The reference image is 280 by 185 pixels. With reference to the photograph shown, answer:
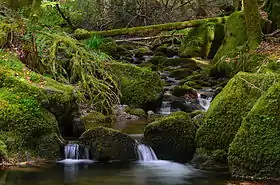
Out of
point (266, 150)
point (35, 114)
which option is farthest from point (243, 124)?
point (35, 114)

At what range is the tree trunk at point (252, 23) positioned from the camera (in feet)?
43.8

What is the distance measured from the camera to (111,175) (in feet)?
23.7

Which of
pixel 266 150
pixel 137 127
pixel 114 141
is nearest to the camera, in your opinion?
pixel 266 150

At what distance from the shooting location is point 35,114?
26.7 feet

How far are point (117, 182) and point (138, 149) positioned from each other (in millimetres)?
1753

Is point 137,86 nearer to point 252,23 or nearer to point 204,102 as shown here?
point 204,102

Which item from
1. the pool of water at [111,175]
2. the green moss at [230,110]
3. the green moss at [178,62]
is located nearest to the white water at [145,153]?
the pool of water at [111,175]

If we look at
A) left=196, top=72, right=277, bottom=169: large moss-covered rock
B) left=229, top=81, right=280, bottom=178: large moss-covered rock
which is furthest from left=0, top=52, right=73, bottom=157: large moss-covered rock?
left=229, top=81, right=280, bottom=178: large moss-covered rock

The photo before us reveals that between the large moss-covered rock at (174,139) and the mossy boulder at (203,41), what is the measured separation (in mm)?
11791

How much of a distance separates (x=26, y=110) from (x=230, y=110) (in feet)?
11.3

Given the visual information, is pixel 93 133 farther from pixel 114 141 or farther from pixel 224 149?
pixel 224 149

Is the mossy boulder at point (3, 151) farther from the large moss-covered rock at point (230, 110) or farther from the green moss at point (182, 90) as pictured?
the green moss at point (182, 90)

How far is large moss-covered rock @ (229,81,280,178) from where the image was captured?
21.8ft

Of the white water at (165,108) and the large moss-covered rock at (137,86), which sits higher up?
the large moss-covered rock at (137,86)
